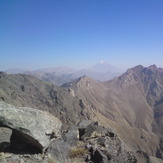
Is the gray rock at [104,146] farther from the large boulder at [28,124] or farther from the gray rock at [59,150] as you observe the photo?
the large boulder at [28,124]

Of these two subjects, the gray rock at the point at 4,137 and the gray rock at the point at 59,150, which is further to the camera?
the gray rock at the point at 59,150

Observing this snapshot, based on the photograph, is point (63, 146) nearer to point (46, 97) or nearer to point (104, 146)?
point (104, 146)

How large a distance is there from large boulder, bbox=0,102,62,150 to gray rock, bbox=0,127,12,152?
0.28 m

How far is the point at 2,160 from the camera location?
1040cm

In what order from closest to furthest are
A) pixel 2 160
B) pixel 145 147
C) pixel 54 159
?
pixel 2 160 < pixel 54 159 < pixel 145 147

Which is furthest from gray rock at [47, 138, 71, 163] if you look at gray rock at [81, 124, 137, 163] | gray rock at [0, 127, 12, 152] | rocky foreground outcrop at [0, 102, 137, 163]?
gray rock at [0, 127, 12, 152]

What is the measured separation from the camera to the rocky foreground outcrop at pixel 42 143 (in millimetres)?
11359

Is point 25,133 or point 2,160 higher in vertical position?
point 25,133

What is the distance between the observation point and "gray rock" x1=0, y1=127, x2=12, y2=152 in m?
10.9

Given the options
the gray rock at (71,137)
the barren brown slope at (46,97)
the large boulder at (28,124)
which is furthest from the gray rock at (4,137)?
the barren brown slope at (46,97)

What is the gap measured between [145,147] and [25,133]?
17198 cm

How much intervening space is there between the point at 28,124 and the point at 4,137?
1.40 m

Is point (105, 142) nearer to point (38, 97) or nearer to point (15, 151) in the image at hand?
point (15, 151)

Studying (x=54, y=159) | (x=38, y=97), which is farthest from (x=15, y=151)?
(x=38, y=97)
